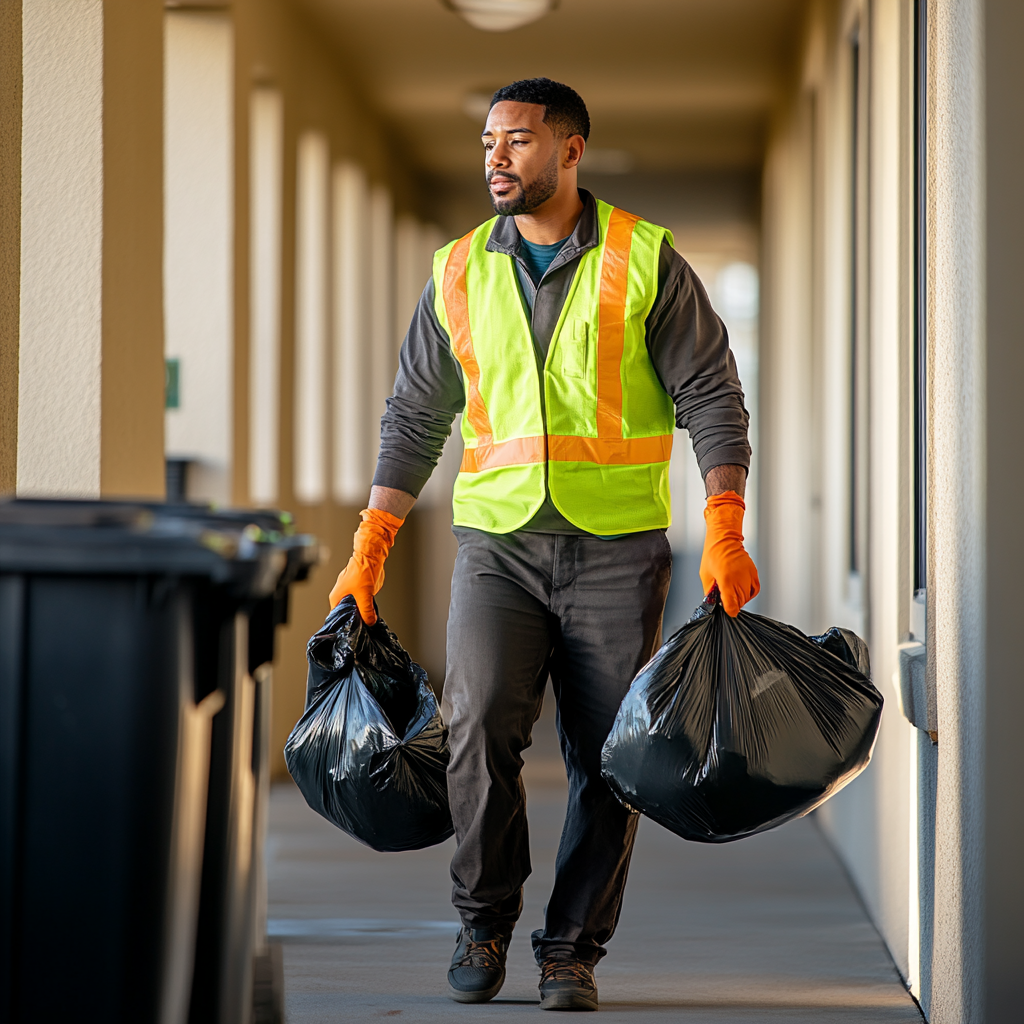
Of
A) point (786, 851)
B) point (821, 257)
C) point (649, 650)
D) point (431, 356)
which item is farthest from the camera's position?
point (821, 257)

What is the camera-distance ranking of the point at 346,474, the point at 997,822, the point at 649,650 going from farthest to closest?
the point at 346,474 → the point at 649,650 → the point at 997,822

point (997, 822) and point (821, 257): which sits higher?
point (821, 257)

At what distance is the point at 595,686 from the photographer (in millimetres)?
2699

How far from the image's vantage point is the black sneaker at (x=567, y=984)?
8.86 ft

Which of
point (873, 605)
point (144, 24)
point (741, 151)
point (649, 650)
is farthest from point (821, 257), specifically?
point (741, 151)

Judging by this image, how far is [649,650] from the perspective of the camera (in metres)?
2.68

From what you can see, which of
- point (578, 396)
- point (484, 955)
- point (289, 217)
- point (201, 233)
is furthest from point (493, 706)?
point (289, 217)

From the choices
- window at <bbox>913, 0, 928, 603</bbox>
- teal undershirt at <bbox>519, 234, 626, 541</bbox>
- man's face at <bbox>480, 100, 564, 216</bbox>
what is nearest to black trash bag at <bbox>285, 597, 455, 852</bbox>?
teal undershirt at <bbox>519, 234, 626, 541</bbox>

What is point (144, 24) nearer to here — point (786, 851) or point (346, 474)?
point (786, 851)

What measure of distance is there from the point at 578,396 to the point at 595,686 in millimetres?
545

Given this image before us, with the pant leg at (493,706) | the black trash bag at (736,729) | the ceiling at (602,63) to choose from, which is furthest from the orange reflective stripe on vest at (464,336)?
the ceiling at (602,63)

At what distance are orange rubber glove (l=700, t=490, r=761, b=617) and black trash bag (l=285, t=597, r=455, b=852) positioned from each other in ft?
2.00

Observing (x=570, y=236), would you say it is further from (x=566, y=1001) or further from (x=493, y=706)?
(x=566, y=1001)

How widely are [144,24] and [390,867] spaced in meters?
2.37
